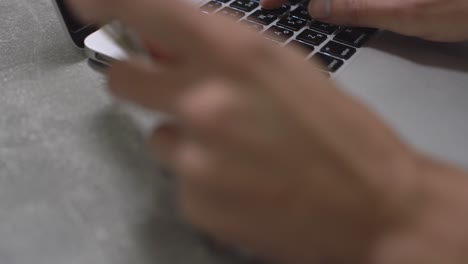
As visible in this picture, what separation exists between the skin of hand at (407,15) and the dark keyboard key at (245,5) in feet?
0.20

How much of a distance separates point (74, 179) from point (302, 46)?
230mm

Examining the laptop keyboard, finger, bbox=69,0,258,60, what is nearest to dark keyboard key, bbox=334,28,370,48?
the laptop keyboard

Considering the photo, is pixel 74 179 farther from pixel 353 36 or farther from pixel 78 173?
pixel 353 36

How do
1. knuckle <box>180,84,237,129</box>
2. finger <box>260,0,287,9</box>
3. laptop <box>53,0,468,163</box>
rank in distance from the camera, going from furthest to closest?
finger <box>260,0,287,9</box>
laptop <box>53,0,468,163</box>
knuckle <box>180,84,237,129</box>

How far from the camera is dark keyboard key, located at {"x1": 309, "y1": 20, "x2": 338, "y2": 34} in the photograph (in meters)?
0.44

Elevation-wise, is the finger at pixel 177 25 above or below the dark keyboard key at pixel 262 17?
above

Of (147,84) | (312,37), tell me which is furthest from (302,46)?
(147,84)

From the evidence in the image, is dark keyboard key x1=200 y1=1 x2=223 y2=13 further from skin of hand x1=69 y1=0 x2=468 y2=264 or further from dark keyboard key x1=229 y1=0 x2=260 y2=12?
skin of hand x1=69 y1=0 x2=468 y2=264

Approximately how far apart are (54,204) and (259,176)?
0.14m

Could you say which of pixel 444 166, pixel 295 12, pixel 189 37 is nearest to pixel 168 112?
pixel 189 37

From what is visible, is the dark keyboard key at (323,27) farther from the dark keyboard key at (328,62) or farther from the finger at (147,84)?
the finger at (147,84)

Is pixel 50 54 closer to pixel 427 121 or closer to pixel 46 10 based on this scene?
pixel 46 10

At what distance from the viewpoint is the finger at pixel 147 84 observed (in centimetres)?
21

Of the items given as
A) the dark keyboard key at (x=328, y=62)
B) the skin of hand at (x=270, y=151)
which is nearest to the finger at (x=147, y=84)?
the skin of hand at (x=270, y=151)
